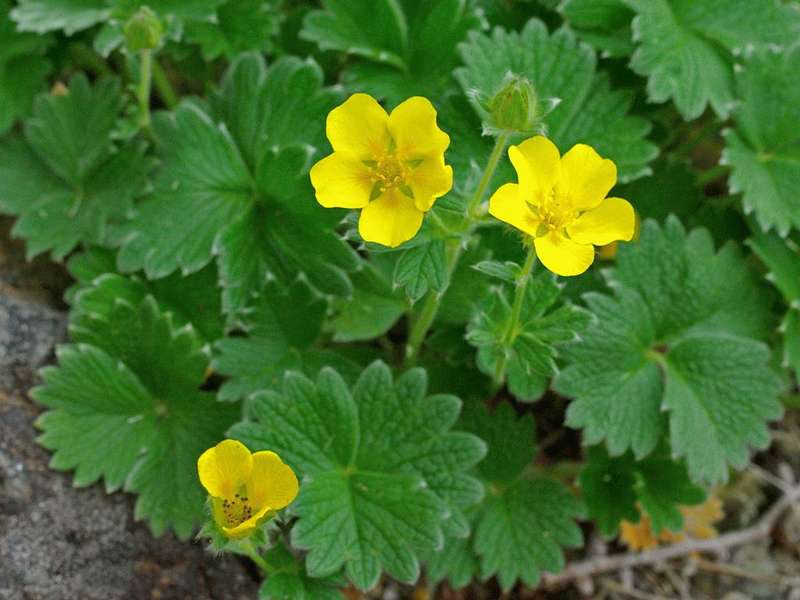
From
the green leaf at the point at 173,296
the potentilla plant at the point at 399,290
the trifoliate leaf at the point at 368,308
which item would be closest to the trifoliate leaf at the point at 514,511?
the potentilla plant at the point at 399,290

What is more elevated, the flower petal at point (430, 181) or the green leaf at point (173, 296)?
the flower petal at point (430, 181)

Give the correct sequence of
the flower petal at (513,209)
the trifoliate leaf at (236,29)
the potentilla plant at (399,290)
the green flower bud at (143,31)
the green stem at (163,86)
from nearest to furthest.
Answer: the flower petal at (513,209) → the potentilla plant at (399,290) → the green flower bud at (143,31) → the trifoliate leaf at (236,29) → the green stem at (163,86)

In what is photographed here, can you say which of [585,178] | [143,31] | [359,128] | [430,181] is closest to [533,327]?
[585,178]

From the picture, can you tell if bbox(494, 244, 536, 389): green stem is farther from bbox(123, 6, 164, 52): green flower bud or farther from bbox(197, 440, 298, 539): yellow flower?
bbox(123, 6, 164, 52): green flower bud

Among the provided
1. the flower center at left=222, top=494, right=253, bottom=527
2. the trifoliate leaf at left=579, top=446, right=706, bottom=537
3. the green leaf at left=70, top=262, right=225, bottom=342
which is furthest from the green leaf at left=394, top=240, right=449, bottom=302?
the trifoliate leaf at left=579, top=446, right=706, bottom=537

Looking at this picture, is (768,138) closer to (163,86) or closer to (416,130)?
(416,130)

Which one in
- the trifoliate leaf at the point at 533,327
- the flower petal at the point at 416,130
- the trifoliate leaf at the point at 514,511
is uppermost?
the flower petal at the point at 416,130

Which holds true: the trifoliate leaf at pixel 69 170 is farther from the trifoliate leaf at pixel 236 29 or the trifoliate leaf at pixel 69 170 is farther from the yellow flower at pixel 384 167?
the yellow flower at pixel 384 167
